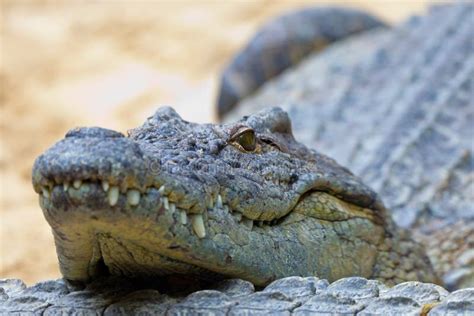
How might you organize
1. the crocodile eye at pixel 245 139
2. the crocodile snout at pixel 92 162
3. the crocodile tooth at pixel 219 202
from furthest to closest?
the crocodile eye at pixel 245 139 → the crocodile tooth at pixel 219 202 → the crocodile snout at pixel 92 162

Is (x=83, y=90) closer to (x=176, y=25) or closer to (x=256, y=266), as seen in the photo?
(x=176, y=25)

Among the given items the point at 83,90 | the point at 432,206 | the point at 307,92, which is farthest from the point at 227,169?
the point at 83,90

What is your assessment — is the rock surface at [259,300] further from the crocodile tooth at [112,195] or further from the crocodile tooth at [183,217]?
the crocodile tooth at [112,195]

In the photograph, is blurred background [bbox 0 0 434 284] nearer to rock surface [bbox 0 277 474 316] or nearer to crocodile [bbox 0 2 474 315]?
crocodile [bbox 0 2 474 315]

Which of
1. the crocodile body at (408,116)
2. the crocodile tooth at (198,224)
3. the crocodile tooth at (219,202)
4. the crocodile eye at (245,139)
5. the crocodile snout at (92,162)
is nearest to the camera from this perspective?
the crocodile snout at (92,162)

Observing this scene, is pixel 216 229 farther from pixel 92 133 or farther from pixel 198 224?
pixel 92 133

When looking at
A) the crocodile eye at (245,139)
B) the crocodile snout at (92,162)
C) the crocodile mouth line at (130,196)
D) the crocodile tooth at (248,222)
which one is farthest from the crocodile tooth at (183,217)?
the crocodile eye at (245,139)

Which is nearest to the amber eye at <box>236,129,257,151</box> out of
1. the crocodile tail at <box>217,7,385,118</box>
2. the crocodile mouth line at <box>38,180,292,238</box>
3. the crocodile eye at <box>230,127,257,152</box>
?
the crocodile eye at <box>230,127,257,152</box>
